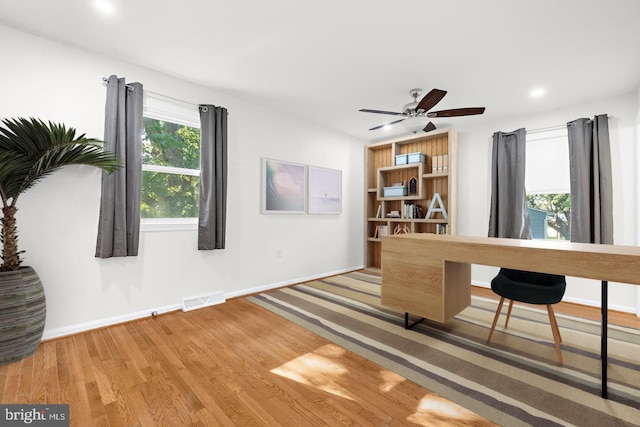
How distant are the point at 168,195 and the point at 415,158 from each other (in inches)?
145

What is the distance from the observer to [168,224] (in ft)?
9.98

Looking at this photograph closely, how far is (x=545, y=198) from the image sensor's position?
153 inches

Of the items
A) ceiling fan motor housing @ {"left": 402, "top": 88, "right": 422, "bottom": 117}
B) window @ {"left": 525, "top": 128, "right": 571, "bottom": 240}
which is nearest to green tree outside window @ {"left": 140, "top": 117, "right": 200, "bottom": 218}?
ceiling fan motor housing @ {"left": 402, "top": 88, "right": 422, "bottom": 117}

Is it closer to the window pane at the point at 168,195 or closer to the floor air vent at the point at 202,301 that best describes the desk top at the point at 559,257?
the floor air vent at the point at 202,301

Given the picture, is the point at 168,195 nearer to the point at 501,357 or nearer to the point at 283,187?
the point at 283,187

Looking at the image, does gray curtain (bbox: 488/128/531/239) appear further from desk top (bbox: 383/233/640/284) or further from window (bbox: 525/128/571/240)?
desk top (bbox: 383/233/640/284)

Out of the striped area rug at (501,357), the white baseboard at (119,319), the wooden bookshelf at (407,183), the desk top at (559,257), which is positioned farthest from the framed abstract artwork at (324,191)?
the desk top at (559,257)

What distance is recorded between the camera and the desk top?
1480 mm

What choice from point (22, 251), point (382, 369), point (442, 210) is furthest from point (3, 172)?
point (442, 210)

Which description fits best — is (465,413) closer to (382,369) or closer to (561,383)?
(382,369)

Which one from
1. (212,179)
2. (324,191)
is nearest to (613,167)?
(324,191)

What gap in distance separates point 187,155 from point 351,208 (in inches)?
117

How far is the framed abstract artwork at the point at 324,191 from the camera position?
4.52 m

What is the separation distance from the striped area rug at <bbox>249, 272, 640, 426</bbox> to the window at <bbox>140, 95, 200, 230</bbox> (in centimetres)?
141
